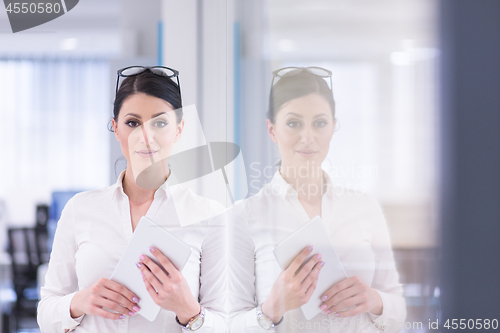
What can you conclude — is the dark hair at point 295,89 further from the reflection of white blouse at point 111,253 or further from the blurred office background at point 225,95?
the reflection of white blouse at point 111,253

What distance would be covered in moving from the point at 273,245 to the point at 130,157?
0.51 metres

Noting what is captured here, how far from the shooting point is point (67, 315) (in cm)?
128

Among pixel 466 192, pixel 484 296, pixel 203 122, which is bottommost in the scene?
pixel 484 296

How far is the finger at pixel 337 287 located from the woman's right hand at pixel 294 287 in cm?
4

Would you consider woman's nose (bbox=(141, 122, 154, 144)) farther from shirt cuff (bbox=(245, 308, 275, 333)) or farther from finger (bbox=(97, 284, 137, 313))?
shirt cuff (bbox=(245, 308, 275, 333))

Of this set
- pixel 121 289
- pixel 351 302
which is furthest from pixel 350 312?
pixel 121 289

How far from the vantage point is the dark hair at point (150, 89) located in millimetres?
1317

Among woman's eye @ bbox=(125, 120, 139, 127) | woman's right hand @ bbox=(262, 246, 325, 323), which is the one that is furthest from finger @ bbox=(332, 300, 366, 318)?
woman's eye @ bbox=(125, 120, 139, 127)

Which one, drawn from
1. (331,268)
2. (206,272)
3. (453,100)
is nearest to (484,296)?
(331,268)

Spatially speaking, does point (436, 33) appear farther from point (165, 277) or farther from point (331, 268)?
point (165, 277)

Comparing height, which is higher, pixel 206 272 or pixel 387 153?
pixel 387 153

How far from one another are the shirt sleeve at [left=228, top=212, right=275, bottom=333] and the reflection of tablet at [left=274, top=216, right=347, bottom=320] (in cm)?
10

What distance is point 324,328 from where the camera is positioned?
130cm

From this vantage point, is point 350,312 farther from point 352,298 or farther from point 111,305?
point 111,305
